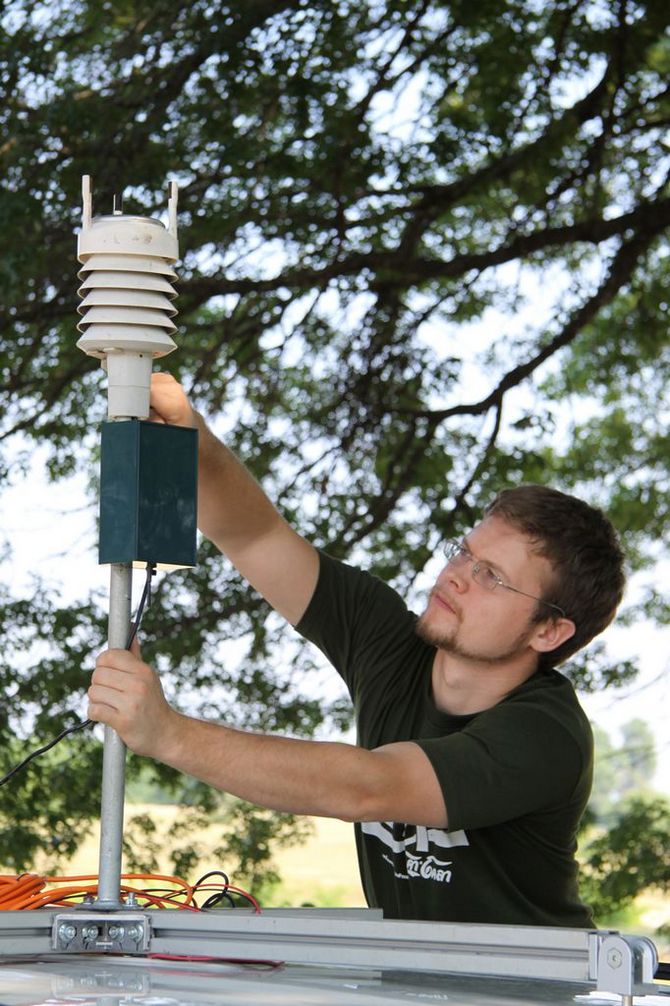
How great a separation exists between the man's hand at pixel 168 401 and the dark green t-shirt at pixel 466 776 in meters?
0.71

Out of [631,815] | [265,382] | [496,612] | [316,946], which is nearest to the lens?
[316,946]

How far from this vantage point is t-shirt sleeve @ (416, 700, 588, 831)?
2.50m

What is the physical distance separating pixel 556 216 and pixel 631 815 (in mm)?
3170

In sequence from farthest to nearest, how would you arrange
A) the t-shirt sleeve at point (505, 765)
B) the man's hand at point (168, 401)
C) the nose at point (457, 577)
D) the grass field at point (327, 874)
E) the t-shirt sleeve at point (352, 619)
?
the grass field at point (327, 874) < the t-shirt sleeve at point (352, 619) < the nose at point (457, 577) < the t-shirt sleeve at point (505, 765) < the man's hand at point (168, 401)

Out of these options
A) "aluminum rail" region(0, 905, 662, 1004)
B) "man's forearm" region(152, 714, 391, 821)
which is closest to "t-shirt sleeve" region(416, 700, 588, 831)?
"man's forearm" region(152, 714, 391, 821)

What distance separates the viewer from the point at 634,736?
11.8m

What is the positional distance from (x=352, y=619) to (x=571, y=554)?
523 mm

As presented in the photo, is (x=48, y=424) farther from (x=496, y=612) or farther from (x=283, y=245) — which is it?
(x=496, y=612)

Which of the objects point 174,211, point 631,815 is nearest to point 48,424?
point 631,815

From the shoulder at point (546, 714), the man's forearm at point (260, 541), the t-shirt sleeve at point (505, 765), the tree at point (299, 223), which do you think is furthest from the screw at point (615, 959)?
the tree at point (299, 223)

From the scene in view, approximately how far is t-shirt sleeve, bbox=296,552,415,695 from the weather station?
1121mm

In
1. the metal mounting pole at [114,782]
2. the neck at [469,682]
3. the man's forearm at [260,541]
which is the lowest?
the metal mounting pole at [114,782]

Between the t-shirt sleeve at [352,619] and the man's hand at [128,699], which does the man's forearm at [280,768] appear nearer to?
the man's hand at [128,699]

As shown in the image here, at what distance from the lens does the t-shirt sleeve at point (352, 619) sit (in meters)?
3.26
